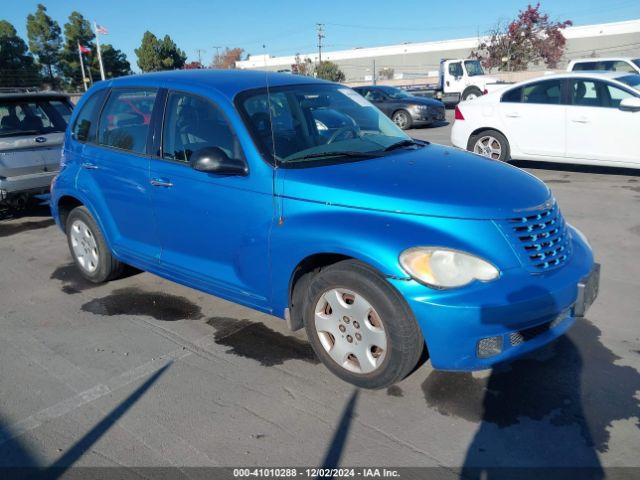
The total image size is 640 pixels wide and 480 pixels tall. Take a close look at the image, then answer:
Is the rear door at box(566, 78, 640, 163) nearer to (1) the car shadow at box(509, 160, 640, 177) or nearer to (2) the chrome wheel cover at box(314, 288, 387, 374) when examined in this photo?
(1) the car shadow at box(509, 160, 640, 177)

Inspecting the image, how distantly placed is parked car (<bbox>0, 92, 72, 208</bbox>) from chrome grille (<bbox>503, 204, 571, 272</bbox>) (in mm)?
6523

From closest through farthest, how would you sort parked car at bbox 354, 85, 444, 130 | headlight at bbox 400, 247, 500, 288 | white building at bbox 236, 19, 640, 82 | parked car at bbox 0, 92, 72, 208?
headlight at bbox 400, 247, 500, 288, parked car at bbox 0, 92, 72, 208, parked car at bbox 354, 85, 444, 130, white building at bbox 236, 19, 640, 82

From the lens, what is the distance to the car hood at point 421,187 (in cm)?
304

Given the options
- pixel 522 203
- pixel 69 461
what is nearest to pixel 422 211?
pixel 522 203

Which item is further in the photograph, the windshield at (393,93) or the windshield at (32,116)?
the windshield at (393,93)

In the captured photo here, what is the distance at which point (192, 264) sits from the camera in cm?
404

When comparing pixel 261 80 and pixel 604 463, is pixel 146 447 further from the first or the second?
pixel 261 80

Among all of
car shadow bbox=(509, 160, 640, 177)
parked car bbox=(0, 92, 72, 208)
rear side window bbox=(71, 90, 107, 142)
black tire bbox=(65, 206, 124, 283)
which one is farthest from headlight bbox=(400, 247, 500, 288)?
car shadow bbox=(509, 160, 640, 177)

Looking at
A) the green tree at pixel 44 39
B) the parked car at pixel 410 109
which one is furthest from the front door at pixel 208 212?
the green tree at pixel 44 39

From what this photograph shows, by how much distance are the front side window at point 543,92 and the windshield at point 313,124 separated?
546cm

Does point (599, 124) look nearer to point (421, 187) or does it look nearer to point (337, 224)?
point (421, 187)

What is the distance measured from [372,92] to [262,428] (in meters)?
17.1

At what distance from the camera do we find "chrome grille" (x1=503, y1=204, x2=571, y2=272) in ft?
9.95

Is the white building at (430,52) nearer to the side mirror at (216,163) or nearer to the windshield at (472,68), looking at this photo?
the windshield at (472,68)
